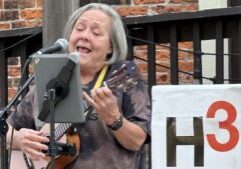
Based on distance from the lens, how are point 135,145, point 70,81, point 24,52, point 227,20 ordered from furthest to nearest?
point 24,52 → point 227,20 → point 135,145 → point 70,81

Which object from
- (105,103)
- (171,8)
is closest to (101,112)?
(105,103)

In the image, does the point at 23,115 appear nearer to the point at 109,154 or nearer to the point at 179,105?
the point at 109,154

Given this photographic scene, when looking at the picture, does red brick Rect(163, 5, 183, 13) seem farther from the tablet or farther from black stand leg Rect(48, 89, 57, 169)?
black stand leg Rect(48, 89, 57, 169)

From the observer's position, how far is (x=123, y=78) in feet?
11.8

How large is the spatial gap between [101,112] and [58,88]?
23cm

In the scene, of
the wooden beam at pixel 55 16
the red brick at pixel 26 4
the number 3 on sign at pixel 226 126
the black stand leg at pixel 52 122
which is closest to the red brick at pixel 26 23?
the red brick at pixel 26 4

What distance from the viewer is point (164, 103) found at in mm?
3910

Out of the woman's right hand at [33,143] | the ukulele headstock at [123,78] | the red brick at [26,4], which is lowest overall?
the woman's right hand at [33,143]

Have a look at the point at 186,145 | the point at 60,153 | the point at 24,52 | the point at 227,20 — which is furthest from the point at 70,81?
the point at 24,52

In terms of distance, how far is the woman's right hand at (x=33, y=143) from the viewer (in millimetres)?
3473

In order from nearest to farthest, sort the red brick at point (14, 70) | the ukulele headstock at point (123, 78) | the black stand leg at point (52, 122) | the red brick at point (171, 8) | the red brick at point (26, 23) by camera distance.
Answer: the black stand leg at point (52, 122) < the ukulele headstock at point (123, 78) < the red brick at point (171, 8) < the red brick at point (14, 70) < the red brick at point (26, 23)

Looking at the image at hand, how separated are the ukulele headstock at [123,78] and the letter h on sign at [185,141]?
0.39 m

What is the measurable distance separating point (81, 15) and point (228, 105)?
0.86 m

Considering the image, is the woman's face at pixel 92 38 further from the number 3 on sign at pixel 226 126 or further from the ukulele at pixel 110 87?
the number 3 on sign at pixel 226 126
